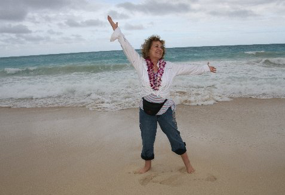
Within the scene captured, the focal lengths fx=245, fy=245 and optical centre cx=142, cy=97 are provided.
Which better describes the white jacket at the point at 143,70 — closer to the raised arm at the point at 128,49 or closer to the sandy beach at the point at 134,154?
the raised arm at the point at 128,49

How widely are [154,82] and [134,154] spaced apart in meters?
1.42

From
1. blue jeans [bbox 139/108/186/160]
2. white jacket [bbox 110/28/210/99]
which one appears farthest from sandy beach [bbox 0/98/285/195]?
white jacket [bbox 110/28/210/99]

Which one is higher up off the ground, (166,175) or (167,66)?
(167,66)

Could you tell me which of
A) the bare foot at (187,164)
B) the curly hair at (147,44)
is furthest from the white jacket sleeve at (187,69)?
the bare foot at (187,164)

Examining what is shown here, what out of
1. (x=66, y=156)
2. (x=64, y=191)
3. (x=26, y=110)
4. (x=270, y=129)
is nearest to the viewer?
(x=64, y=191)

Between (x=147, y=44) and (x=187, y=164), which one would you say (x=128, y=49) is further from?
(x=187, y=164)

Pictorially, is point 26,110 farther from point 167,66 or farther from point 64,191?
point 167,66

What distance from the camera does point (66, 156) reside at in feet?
11.9

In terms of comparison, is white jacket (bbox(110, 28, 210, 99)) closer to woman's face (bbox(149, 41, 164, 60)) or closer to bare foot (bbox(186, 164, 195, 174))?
woman's face (bbox(149, 41, 164, 60))

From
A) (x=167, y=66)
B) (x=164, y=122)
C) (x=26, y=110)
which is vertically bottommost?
(x=26, y=110)

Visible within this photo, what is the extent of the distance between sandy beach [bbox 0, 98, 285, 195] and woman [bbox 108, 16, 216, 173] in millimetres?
422

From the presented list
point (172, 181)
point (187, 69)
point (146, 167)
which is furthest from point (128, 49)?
point (172, 181)

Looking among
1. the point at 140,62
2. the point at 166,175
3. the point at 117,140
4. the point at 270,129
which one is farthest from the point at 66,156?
the point at 270,129

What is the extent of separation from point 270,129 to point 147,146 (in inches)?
105
